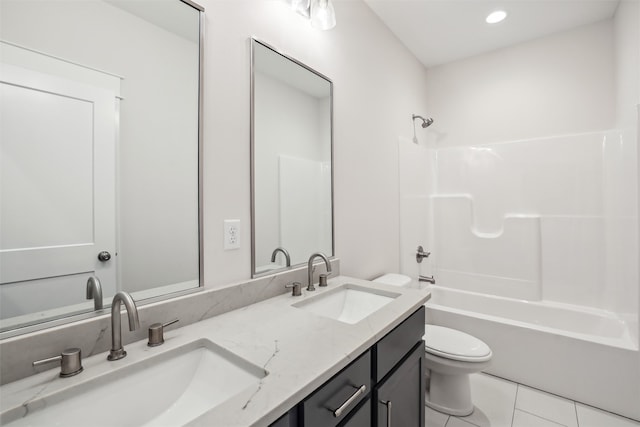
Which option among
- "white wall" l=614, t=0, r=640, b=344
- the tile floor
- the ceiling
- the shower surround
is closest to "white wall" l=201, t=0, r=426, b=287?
the ceiling

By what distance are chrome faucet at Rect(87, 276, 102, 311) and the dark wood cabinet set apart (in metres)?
0.62

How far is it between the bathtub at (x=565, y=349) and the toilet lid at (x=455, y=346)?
1.47 ft

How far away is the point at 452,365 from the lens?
165 cm

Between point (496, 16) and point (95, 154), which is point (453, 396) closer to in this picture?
point (95, 154)

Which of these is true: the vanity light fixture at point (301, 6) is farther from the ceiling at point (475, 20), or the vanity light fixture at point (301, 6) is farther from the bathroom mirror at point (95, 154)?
the ceiling at point (475, 20)

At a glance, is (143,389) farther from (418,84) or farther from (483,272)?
(418,84)

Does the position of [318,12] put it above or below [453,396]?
above

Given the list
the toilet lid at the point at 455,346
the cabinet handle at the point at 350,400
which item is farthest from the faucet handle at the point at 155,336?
the toilet lid at the point at 455,346

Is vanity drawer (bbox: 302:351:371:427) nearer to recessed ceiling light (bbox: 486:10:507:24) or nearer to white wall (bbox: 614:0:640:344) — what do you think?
white wall (bbox: 614:0:640:344)

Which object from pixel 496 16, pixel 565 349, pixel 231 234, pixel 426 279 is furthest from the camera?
pixel 426 279

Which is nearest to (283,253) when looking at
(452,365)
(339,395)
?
(339,395)

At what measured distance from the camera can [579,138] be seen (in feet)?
7.80

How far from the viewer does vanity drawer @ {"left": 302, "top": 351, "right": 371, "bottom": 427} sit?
688mm

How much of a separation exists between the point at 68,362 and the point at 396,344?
0.96m
